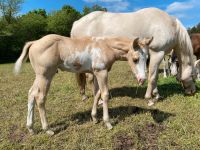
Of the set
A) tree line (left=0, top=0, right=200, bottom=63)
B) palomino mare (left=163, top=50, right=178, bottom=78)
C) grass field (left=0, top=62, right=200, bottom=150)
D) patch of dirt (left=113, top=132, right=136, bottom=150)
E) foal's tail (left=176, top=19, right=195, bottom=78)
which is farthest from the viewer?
tree line (left=0, top=0, right=200, bottom=63)

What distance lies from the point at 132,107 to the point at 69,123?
161 centimetres

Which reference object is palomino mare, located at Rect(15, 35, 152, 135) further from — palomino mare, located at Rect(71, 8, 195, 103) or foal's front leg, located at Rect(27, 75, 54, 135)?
palomino mare, located at Rect(71, 8, 195, 103)

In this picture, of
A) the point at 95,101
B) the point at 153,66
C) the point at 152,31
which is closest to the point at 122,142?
the point at 95,101

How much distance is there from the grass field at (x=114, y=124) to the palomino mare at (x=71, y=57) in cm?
30

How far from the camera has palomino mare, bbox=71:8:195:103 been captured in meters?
7.37

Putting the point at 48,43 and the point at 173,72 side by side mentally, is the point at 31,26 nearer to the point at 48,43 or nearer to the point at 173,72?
the point at 173,72

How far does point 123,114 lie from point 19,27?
33.1 metres

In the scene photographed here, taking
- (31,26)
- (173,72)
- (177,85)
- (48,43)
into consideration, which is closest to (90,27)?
(48,43)

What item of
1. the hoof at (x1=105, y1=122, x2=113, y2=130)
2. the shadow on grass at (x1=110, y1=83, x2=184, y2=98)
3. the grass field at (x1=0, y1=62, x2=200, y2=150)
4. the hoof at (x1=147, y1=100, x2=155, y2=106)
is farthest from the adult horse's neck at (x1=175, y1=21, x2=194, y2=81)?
the hoof at (x1=105, y1=122, x2=113, y2=130)

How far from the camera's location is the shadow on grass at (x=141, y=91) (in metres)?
8.43

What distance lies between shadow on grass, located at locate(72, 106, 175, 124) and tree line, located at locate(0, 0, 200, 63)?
28.9 m

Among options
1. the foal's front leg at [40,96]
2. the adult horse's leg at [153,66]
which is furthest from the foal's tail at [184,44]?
the foal's front leg at [40,96]

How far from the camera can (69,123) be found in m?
5.94

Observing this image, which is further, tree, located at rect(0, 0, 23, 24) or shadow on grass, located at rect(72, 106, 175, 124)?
tree, located at rect(0, 0, 23, 24)
